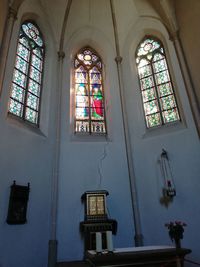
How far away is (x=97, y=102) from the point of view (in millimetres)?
9219

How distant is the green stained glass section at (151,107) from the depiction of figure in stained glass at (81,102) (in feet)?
7.59

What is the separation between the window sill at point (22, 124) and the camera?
6573 mm

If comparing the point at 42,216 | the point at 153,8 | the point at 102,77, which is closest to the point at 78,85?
the point at 102,77

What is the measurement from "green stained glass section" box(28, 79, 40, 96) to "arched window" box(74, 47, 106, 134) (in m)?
1.53

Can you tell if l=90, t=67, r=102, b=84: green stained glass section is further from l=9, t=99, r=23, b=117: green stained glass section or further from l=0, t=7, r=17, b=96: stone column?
l=0, t=7, r=17, b=96: stone column

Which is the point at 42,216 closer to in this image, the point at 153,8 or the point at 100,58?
the point at 100,58

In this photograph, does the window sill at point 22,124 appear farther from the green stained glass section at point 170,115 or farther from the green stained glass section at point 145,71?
the green stained glass section at point 145,71

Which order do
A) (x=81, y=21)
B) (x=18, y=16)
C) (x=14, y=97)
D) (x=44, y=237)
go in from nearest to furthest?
(x=44, y=237), (x=14, y=97), (x=18, y=16), (x=81, y=21)

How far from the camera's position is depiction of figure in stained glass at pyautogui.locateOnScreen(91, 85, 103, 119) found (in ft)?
29.5

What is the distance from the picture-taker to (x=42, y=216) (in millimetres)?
6582

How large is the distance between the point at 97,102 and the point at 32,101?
8.48ft

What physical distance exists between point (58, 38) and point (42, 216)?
280 inches

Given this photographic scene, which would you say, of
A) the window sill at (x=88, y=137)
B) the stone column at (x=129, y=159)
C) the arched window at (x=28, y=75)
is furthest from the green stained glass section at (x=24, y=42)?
the window sill at (x=88, y=137)

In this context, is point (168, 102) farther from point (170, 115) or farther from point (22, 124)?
point (22, 124)
